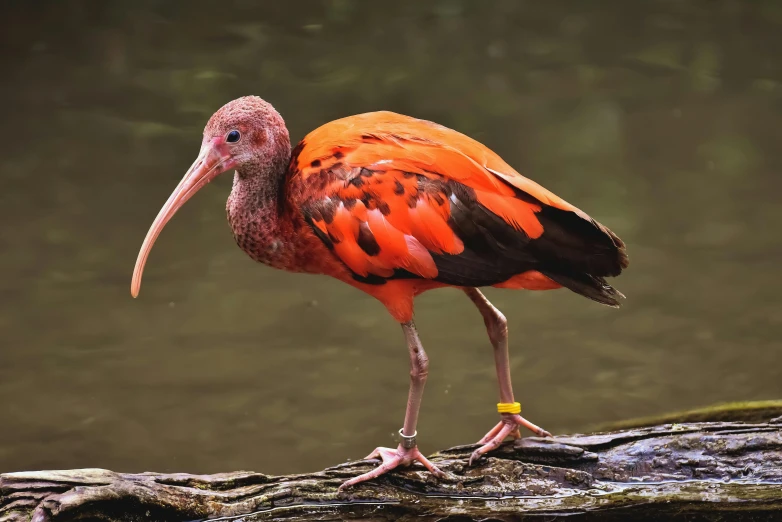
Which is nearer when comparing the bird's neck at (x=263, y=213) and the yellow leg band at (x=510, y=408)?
the bird's neck at (x=263, y=213)

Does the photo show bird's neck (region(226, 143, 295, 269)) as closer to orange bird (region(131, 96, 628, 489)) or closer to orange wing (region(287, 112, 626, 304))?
orange bird (region(131, 96, 628, 489))

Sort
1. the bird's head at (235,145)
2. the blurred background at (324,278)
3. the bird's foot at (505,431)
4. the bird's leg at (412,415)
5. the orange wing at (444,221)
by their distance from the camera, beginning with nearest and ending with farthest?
the orange wing at (444,221)
the bird's head at (235,145)
the bird's leg at (412,415)
the bird's foot at (505,431)
the blurred background at (324,278)

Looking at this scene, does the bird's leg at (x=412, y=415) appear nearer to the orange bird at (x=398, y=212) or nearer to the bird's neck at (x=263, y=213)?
the orange bird at (x=398, y=212)

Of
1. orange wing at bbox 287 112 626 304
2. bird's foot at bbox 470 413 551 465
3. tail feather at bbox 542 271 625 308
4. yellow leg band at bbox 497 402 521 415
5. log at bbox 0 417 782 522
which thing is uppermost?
orange wing at bbox 287 112 626 304

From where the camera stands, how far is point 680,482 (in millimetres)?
2898

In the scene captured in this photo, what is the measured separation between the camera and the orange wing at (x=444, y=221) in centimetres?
267

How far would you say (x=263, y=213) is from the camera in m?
2.84

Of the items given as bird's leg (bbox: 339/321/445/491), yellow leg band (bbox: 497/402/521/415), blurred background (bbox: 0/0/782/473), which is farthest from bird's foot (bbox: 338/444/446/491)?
blurred background (bbox: 0/0/782/473)

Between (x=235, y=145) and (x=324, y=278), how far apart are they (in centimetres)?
262

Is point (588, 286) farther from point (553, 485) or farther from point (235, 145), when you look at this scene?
point (235, 145)

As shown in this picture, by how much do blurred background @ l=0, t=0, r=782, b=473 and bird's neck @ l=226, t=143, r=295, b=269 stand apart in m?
1.99

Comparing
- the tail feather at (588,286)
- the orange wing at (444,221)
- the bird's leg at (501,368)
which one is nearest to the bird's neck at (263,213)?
the orange wing at (444,221)

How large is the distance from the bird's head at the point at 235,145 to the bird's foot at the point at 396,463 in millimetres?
874

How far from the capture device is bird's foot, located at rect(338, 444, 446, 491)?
9.41ft
